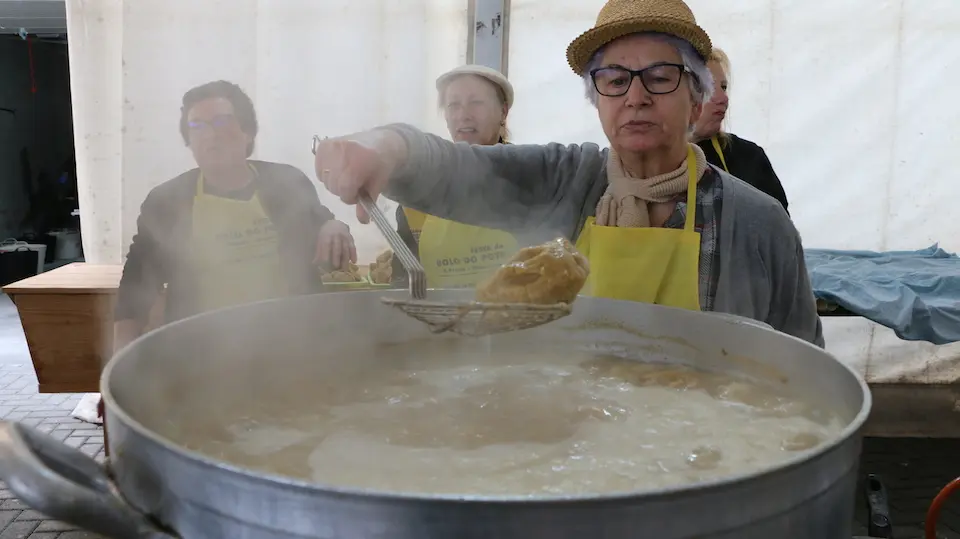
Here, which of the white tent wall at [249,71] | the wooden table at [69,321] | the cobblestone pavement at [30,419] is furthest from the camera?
the wooden table at [69,321]

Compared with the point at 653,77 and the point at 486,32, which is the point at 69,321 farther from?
the point at 653,77

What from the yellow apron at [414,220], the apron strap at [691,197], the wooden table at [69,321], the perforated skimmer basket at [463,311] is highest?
the apron strap at [691,197]

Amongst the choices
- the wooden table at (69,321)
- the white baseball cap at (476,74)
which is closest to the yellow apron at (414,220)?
the white baseball cap at (476,74)

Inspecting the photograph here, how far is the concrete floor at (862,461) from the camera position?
2250mm

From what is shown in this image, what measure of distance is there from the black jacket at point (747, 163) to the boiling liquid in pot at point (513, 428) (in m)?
1.62

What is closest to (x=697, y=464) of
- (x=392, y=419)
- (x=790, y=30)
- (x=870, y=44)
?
(x=392, y=419)

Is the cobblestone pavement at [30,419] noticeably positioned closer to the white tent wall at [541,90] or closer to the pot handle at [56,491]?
the white tent wall at [541,90]

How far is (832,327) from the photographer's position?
319 cm

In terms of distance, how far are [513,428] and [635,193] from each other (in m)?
0.72

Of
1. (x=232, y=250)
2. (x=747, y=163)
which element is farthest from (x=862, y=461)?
(x=232, y=250)

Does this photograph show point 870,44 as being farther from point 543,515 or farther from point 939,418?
point 543,515

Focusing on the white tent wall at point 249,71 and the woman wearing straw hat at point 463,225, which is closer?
the white tent wall at point 249,71

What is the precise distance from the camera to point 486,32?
264 centimetres

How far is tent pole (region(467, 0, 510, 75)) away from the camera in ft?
8.61
